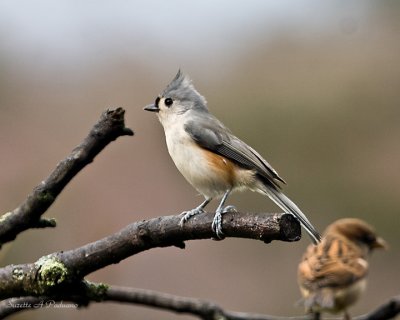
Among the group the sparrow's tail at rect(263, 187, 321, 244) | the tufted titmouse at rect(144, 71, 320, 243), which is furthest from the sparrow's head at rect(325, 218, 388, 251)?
the sparrow's tail at rect(263, 187, 321, 244)

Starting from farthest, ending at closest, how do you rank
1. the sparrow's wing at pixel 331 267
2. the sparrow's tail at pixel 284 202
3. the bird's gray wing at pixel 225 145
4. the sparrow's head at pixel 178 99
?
the sparrow's wing at pixel 331 267 → the sparrow's head at pixel 178 99 → the bird's gray wing at pixel 225 145 → the sparrow's tail at pixel 284 202

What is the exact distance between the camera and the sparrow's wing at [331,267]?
638 cm

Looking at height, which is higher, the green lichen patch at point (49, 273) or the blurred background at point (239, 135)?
the blurred background at point (239, 135)

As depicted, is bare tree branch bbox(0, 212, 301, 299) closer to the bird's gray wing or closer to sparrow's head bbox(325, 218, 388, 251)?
the bird's gray wing

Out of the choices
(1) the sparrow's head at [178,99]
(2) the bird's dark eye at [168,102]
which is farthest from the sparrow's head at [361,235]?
(2) the bird's dark eye at [168,102]

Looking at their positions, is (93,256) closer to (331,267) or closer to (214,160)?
(214,160)

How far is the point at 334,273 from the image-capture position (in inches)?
257

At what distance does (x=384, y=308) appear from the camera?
13.8 feet

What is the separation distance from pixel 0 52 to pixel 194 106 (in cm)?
1078

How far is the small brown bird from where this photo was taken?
620 cm

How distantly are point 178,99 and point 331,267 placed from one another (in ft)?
6.14

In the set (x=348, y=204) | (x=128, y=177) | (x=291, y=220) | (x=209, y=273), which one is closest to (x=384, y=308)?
(x=291, y=220)

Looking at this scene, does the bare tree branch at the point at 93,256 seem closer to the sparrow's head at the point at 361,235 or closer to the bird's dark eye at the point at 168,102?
the bird's dark eye at the point at 168,102

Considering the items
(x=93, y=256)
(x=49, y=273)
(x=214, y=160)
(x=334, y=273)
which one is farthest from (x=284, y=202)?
(x=334, y=273)
